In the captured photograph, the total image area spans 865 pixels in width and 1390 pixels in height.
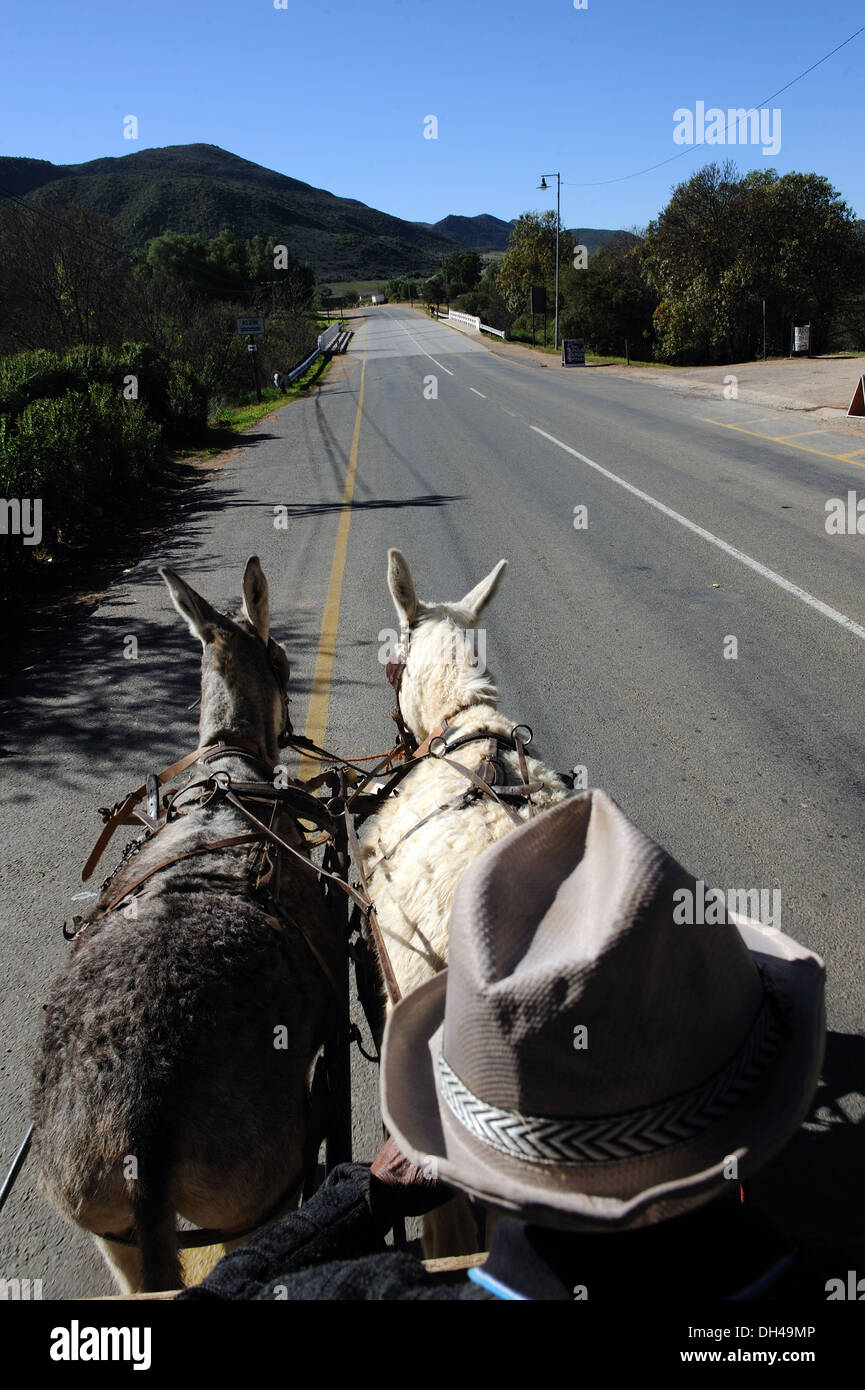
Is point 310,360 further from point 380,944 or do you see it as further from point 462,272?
point 462,272

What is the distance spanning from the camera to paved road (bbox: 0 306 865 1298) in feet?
13.2

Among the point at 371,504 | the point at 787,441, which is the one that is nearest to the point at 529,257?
the point at 787,441

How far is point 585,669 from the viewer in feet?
24.5

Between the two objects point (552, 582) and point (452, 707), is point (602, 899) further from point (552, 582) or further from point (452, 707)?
point (552, 582)

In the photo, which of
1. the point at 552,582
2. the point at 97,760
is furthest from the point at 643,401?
the point at 97,760

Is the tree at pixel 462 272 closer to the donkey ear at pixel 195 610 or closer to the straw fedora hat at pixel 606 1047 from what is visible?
the donkey ear at pixel 195 610

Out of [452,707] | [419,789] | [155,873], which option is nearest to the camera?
[155,873]

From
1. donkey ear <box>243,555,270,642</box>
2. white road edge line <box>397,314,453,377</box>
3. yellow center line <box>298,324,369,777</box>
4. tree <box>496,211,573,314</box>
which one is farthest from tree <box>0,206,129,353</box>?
tree <box>496,211,573,314</box>

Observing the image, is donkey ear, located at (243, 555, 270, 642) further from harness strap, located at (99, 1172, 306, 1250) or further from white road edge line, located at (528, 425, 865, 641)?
white road edge line, located at (528, 425, 865, 641)

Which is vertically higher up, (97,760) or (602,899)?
(602,899)

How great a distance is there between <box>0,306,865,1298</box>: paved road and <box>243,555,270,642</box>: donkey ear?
1927 mm

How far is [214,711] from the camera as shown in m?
3.86

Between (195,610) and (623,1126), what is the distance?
3.04 m
